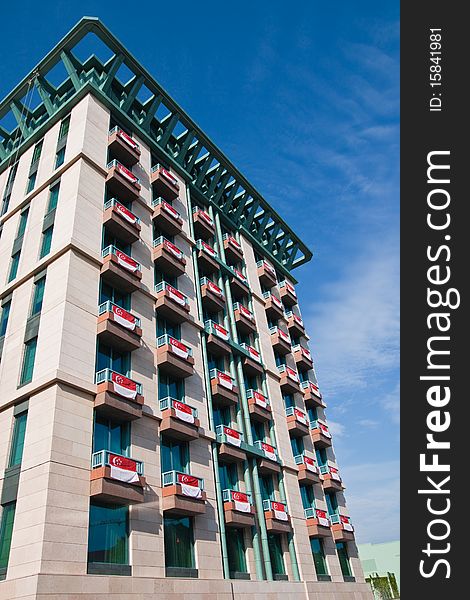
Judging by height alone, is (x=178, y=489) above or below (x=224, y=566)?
above

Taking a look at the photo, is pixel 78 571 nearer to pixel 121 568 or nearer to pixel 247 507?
pixel 121 568

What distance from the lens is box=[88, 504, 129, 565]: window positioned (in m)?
20.2

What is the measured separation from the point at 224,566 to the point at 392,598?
60553 mm

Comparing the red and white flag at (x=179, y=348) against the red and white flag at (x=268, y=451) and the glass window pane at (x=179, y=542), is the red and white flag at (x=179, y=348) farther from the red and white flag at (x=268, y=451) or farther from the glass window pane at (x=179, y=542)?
the red and white flag at (x=268, y=451)

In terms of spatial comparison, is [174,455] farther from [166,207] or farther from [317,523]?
[166,207]

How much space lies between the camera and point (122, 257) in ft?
91.9

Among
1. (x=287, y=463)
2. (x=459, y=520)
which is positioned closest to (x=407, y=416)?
(x=459, y=520)

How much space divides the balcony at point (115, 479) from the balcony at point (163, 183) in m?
20.8

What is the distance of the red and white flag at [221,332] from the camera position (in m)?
34.7

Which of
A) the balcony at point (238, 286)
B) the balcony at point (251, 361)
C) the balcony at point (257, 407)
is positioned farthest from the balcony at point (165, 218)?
the balcony at point (257, 407)

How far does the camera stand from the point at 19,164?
37250mm

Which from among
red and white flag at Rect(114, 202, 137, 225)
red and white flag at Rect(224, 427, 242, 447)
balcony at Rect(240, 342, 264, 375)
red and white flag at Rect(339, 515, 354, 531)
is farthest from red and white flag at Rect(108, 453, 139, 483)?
red and white flag at Rect(339, 515, 354, 531)

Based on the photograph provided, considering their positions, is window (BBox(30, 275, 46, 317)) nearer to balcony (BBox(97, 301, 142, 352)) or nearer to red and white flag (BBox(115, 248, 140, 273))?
balcony (BBox(97, 301, 142, 352))

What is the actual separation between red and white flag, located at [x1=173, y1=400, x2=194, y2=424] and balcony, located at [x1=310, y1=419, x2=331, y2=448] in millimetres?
18180
